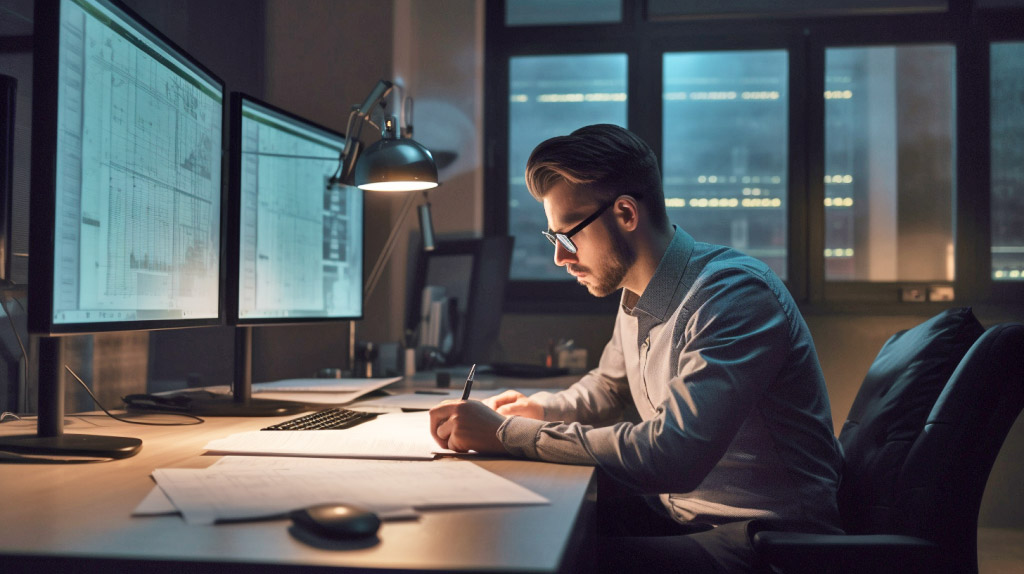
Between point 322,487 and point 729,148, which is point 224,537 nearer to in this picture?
point 322,487

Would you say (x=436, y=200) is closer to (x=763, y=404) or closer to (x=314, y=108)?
(x=314, y=108)

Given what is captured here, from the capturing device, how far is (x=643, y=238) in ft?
A: 4.41

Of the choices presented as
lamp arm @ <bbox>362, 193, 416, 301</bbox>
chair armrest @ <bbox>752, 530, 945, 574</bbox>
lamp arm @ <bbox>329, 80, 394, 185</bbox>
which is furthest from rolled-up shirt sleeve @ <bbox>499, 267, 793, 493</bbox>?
lamp arm @ <bbox>362, 193, 416, 301</bbox>

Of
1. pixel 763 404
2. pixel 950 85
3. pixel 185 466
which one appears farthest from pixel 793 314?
pixel 950 85

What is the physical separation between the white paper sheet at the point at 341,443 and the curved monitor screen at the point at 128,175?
221 millimetres

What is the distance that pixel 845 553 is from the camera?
0.91 meters

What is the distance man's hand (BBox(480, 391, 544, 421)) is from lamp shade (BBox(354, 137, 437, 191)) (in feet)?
1.55

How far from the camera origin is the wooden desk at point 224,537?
1.77ft

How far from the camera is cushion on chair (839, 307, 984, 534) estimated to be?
1.11m

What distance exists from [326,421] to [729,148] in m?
2.71

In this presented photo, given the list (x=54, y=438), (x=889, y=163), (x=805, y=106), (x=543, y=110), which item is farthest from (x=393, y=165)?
(x=889, y=163)

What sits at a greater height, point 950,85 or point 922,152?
point 950,85

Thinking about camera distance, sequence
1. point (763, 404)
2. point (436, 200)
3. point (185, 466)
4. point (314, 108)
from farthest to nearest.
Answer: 1. point (436, 200)
2. point (314, 108)
3. point (763, 404)
4. point (185, 466)

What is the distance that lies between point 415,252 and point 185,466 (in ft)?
6.34
